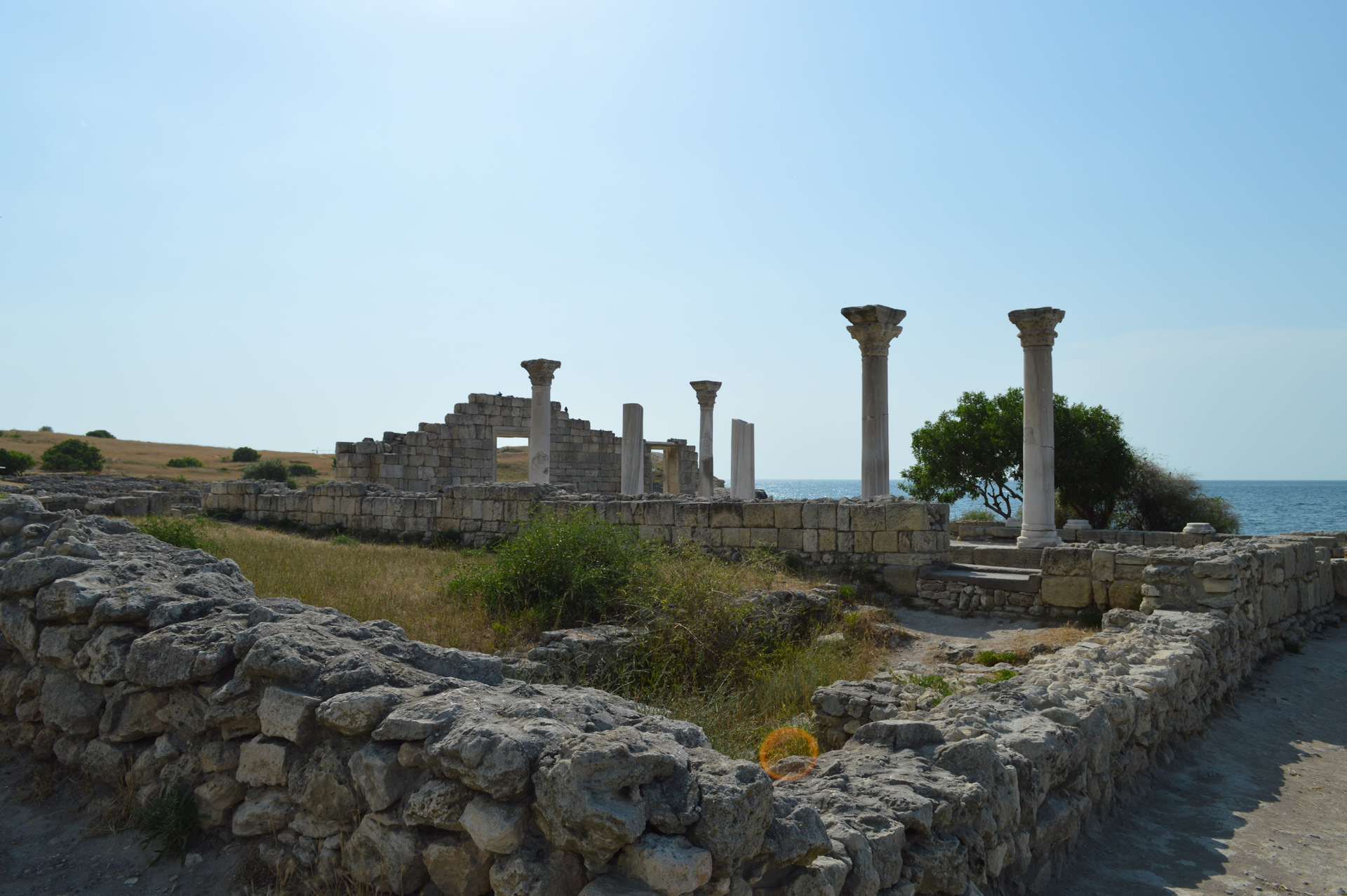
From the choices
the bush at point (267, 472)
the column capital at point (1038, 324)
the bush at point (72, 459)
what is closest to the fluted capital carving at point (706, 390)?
the column capital at point (1038, 324)

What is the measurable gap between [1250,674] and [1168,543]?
9.47 metres

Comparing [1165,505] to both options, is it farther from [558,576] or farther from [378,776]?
[378,776]

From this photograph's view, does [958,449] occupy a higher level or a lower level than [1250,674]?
higher

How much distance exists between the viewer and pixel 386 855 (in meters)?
3.00

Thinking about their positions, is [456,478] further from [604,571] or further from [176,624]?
[176,624]

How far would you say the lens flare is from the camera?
4.46 meters

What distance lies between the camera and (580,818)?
2586mm

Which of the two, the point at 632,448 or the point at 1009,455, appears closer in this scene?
the point at 632,448

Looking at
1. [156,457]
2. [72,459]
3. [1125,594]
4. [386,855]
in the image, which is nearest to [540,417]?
[1125,594]

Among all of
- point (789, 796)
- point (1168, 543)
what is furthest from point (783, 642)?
point (1168, 543)

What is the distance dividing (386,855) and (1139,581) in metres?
9.16

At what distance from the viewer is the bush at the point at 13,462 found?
32.8 meters

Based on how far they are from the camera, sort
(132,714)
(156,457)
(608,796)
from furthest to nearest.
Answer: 1. (156,457)
2. (132,714)
3. (608,796)

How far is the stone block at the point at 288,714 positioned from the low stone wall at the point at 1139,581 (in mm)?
8483
